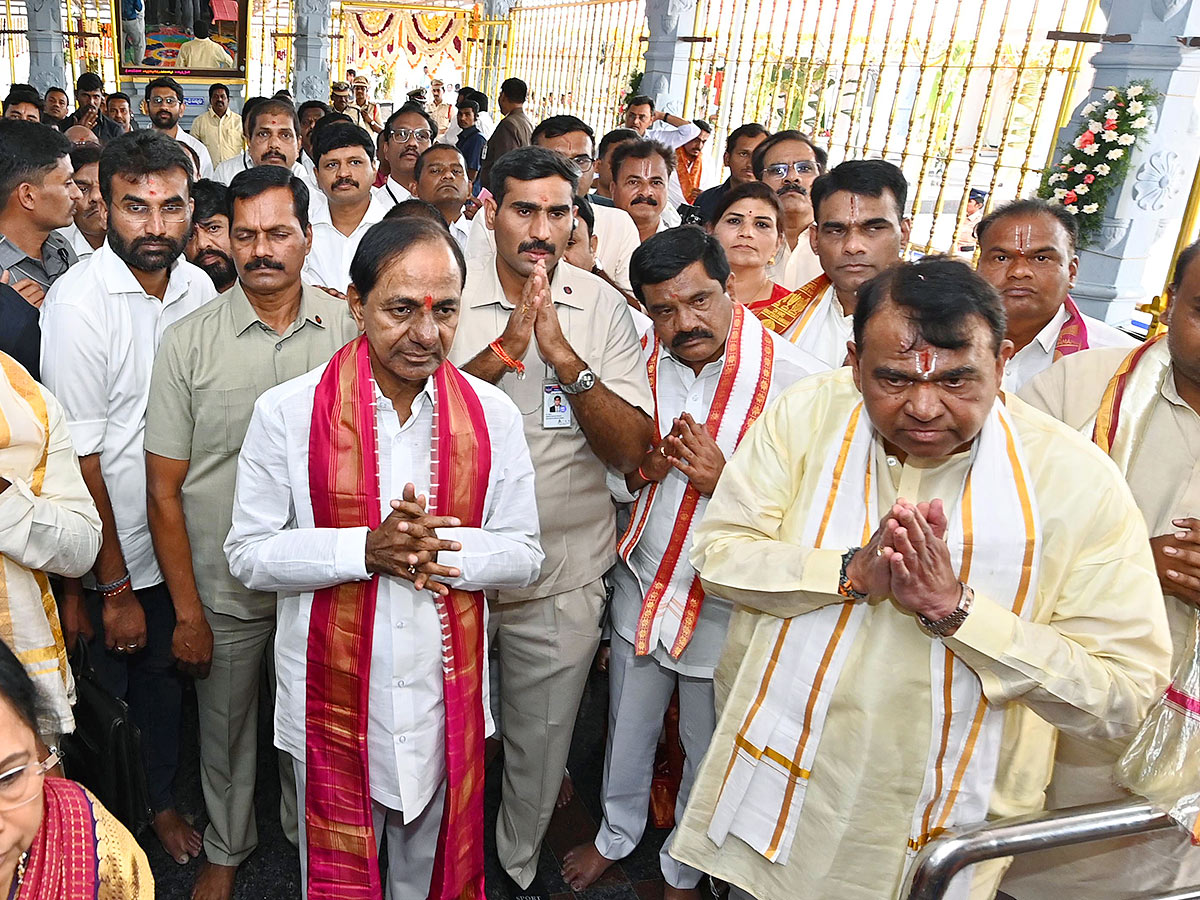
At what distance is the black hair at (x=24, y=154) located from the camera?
2857 millimetres

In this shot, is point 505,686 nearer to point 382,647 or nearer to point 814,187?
point 382,647

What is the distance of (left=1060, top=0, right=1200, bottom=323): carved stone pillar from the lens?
4.86m

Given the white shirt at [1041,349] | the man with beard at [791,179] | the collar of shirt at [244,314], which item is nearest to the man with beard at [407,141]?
the man with beard at [791,179]

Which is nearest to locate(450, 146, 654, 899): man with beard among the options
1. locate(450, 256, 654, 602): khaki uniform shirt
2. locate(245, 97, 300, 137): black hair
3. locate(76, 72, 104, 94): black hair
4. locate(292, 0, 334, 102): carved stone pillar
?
locate(450, 256, 654, 602): khaki uniform shirt

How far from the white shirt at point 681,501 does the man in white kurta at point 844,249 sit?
34cm

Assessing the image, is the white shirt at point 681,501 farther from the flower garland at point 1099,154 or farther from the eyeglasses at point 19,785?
the flower garland at point 1099,154

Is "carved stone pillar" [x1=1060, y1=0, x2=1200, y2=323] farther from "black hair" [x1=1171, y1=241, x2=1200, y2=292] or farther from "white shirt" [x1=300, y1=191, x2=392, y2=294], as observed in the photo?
"white shirt" [x1=300, y1=191, x2=392, y2=294]

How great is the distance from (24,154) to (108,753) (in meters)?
1.73

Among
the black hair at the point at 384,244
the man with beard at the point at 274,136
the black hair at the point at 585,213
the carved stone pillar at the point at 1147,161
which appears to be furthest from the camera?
the man with beard at the point at 274,136

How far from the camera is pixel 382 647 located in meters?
2.12

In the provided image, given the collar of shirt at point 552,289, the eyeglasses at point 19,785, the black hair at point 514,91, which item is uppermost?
the black hair at point 514,91

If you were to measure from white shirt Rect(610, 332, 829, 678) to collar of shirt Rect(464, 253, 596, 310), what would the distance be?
282mm

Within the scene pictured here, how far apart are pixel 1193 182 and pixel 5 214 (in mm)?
5166

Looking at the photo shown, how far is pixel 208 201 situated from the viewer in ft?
11.0
